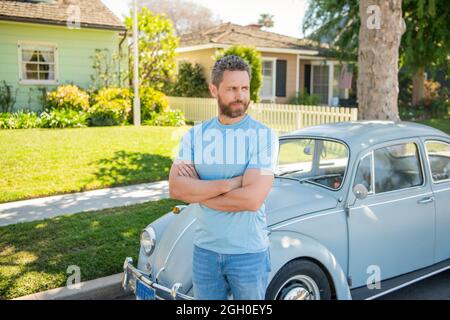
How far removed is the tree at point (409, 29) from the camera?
17.1 m

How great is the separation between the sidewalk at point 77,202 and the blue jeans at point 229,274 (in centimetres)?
441

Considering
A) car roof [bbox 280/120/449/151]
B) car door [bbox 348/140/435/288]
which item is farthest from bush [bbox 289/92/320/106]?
car door [bbox 348/140/435/288]

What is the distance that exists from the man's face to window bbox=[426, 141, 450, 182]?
2.83 m

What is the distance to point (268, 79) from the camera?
24.0 metres

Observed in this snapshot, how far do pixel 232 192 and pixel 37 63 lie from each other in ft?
53.6

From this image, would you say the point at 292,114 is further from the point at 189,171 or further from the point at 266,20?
the point at 266,20

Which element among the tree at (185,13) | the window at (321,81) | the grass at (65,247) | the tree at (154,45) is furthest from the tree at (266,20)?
the grass at (65,247)

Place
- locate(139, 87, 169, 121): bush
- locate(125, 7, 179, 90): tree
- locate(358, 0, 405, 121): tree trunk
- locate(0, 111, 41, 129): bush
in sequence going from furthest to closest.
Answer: locate(125, 7, 179, 90): tree
locate(139, 87, 169, 121): bush
locate(0, 111, 41, 129): bush
locate(358, 0, 405, 121): tree trunk

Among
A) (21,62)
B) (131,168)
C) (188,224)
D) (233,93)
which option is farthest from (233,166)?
(21,62)

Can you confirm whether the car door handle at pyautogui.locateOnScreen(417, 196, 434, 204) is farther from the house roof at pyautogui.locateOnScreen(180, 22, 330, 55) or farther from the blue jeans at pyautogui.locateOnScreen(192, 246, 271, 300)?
the house roof at pyautogui.locateOnScreen(180, 22, 330, 55)

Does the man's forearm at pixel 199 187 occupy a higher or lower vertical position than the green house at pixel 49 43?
lower

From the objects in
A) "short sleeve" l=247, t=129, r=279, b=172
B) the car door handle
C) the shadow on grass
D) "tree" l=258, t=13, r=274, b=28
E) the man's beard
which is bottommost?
the shadow on grass

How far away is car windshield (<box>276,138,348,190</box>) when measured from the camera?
4.40m

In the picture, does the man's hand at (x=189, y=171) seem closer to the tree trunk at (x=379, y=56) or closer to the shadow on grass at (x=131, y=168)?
the tree trunk at (x=379, y=56)
